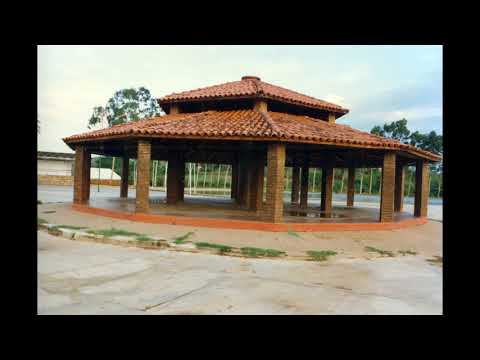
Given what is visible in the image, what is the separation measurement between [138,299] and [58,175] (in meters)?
42.4

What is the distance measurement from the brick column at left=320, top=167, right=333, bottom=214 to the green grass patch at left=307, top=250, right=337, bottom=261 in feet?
21.0

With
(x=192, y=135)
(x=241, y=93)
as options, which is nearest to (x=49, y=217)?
(x=192, y=135)

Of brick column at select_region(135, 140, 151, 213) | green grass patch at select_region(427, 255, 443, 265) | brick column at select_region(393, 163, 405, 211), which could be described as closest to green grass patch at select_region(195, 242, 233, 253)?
brick column at select_region(135, 140, 151, 213)

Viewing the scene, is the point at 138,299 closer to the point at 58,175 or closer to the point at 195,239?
the point at 195,239

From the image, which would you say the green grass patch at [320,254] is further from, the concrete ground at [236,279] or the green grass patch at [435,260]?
the green grass patch at [435,260]

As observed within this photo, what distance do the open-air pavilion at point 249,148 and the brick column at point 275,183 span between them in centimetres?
3

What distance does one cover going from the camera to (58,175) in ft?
139

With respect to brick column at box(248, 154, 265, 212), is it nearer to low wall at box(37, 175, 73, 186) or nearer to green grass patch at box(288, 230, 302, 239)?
green grass patch at box(288, 230, 302, 239)

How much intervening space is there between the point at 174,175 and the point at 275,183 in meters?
6.31

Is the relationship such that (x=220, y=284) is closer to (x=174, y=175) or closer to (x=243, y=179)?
(x=243, y=179)

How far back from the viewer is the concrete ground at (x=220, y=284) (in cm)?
446

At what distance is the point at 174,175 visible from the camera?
50.5 feet

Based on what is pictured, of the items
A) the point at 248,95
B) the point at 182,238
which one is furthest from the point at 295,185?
the point at 182,238

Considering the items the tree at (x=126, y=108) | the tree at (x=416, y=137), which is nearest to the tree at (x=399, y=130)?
the tree at (x=416, y=137)
